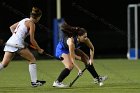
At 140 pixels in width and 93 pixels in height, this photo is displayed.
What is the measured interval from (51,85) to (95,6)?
67.5 ft

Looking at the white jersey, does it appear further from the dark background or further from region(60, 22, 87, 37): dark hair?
the dark background

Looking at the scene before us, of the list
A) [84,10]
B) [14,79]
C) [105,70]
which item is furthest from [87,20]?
[14,79]

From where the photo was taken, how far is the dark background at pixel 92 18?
33.2 metres

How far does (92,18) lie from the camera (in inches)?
1363

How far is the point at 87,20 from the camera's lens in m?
34.3

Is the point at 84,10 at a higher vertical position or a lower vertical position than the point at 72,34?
lower

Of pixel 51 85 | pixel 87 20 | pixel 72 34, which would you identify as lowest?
pixel 87 20

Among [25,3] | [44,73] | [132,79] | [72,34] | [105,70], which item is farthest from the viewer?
[25,3]

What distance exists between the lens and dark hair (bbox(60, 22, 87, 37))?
43.5 ft

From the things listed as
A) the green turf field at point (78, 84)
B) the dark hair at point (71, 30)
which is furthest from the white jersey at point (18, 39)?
the green turf field at point (78, 84)

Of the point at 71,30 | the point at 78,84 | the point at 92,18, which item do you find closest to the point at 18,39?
the point at 71,30

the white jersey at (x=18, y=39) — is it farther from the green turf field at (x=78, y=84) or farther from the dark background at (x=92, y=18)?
the dark background at (x=92, y=18)

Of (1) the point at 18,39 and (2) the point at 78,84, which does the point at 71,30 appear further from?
(2) the point at 78,84

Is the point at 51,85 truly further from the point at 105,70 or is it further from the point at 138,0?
the point at 138,0
